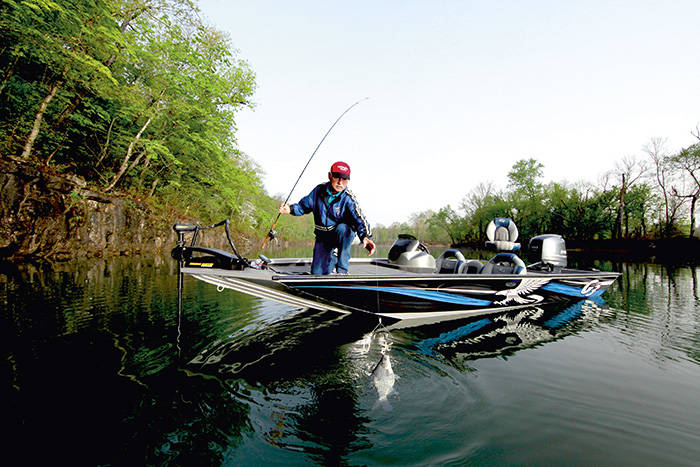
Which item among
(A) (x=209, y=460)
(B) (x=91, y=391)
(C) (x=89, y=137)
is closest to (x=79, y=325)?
(B) (x=91, y=391)

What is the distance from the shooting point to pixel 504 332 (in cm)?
523

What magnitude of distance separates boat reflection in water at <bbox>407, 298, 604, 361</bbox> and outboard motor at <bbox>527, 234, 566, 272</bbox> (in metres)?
1.04

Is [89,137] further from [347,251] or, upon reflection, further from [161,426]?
[161,426]

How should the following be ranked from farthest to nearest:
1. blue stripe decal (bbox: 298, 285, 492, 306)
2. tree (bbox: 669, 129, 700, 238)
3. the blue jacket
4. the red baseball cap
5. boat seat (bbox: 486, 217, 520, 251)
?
tree (bbox: 669, 129, 700, 238) < boat seat (bbox: 486, 217, 520, 251) < blue stripe decal (bbox: 298, 285, 492, 306) < the blue jacket < the red baseball cap

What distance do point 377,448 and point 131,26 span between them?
69.5ft

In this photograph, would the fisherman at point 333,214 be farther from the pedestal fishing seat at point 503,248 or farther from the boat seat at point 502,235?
the boat seat at point 502,235

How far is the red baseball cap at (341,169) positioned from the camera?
14.3 feet

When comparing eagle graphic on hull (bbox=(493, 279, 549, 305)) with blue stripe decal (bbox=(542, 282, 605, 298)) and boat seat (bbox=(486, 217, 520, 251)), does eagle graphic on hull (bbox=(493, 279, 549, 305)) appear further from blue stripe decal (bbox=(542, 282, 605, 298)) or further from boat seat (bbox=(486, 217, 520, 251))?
boat seat (bbox=(486, 217, 520, 251))

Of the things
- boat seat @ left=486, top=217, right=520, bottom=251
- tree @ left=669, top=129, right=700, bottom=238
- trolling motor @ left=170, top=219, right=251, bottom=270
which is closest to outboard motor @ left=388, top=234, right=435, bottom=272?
boat seat @ left=486, top=217, right=520, bottom=251

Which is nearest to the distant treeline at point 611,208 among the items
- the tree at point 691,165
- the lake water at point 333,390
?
the tree at point 691,165

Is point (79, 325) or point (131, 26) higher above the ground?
point (131, 26)

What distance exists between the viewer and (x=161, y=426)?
7.76 ft

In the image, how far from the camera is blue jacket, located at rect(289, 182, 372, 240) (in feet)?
14.7

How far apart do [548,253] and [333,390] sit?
6450 millimetres
